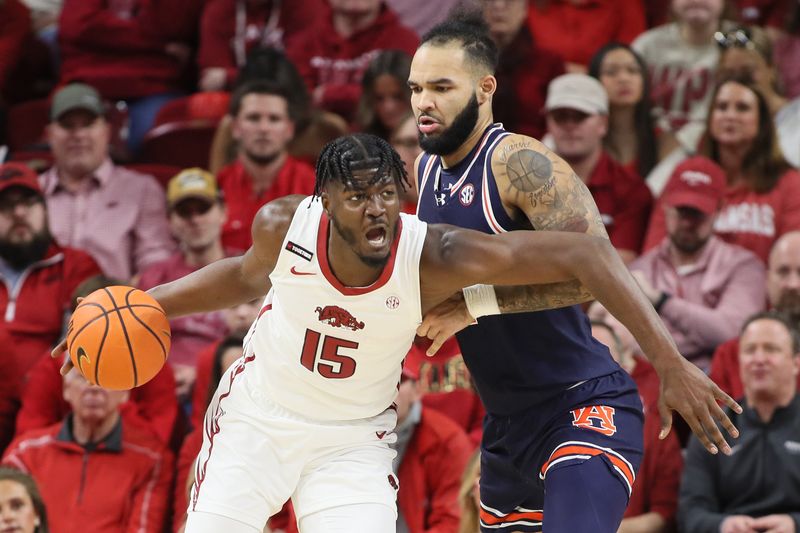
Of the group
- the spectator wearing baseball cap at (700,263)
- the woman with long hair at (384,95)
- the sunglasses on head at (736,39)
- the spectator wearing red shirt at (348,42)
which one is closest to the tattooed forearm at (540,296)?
the spectator wearing baseball cap at (700,263)

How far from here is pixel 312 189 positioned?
7.98 metres

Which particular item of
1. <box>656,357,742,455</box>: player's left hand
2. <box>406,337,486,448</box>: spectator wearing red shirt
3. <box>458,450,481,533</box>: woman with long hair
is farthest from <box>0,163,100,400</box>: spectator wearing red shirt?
<box>656,357,742,455</box>: player's left hand

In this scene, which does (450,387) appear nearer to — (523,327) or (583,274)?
(523,327)

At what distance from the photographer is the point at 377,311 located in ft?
14.3

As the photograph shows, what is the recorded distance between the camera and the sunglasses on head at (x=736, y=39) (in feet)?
28.0

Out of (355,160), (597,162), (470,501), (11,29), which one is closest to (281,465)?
(355,160)

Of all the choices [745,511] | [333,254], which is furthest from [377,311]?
[745,511]

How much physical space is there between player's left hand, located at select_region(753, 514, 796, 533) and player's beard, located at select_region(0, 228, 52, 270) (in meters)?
4.38

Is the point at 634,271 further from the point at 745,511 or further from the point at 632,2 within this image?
the point at 632,2

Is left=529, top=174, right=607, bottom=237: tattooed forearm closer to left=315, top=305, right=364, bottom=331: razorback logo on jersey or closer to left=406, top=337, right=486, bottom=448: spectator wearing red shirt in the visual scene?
left=315, top=305, right=364, bottom=331: razorback logo on jersey

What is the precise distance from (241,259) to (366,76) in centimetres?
404

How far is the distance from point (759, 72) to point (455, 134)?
4.56 m

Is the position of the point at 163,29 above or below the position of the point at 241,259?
above

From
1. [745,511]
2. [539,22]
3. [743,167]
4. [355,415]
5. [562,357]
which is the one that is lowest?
[745,511]
